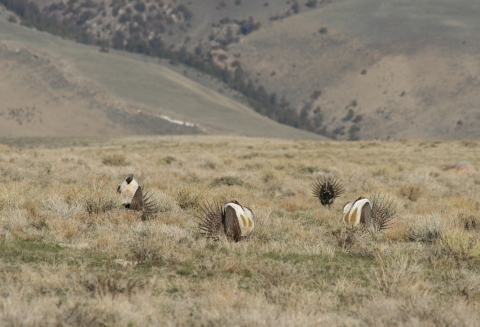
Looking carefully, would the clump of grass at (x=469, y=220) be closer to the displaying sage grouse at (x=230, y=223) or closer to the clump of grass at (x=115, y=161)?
the displaying sage grouse at (x=230, y=223)

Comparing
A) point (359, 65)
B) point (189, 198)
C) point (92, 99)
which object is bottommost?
point (92, 99)

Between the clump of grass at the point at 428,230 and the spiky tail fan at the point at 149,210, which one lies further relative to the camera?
the spiky tail fan at the point at 149,210

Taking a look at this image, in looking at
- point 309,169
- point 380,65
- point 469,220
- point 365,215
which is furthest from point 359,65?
point 365,215

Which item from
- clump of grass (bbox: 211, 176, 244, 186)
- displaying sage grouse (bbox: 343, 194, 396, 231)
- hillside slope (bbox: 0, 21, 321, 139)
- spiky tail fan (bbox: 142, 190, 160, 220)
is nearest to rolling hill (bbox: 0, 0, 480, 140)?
hillside slope (bbox: 0, 21, 321, 139)

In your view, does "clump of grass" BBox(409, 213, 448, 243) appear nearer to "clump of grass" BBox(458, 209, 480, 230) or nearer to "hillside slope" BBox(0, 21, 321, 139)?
"clump of grass" BBox(458, 209, 480, 230)

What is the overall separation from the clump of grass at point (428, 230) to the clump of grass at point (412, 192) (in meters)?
6.10

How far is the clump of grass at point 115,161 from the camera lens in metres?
21.5

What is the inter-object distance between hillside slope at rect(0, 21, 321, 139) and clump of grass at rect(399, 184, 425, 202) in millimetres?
85512

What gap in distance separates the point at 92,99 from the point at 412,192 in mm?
97407

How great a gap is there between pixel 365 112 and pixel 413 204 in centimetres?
12587

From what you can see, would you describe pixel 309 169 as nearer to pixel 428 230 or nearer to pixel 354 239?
pixel 428 230

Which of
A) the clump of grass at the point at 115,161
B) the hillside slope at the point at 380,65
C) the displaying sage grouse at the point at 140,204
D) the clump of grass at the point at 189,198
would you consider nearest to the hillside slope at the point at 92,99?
the hillside slope at the point at 380,65

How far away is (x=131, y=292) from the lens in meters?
5.56

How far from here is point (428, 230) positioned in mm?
9039
